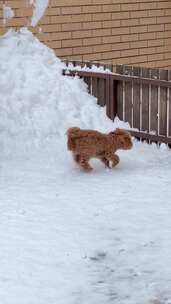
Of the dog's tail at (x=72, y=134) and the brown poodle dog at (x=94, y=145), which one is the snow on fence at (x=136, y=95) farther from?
the dog's tail at (x=72, y=134)

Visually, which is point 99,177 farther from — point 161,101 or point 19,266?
point 19,266

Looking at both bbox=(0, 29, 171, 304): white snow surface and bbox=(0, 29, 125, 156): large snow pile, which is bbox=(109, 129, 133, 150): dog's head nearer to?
bbox=(0, 29, 171, 304): white snow surface

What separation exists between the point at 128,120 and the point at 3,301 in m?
6.31

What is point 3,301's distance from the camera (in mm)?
5012

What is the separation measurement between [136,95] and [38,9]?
287 cm

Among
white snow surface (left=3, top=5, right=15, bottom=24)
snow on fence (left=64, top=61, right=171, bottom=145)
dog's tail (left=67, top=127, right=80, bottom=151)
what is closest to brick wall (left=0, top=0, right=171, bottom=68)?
white snow surface (left=3, top=5, right=15, bottom=24)

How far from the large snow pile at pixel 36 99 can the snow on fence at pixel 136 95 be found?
21 centimetres

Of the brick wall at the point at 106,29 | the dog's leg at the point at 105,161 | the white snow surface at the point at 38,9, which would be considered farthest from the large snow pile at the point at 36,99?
the dog's leg at the point at 105,161

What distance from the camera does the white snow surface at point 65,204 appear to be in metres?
5.40

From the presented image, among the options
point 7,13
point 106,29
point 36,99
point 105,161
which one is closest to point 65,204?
point 105,161

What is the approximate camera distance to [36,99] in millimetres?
10773

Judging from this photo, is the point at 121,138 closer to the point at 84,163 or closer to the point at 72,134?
the point at 84,163

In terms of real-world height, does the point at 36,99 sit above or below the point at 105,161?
above

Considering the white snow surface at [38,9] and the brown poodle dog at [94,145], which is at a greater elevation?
the white snow surface at [38,9]
